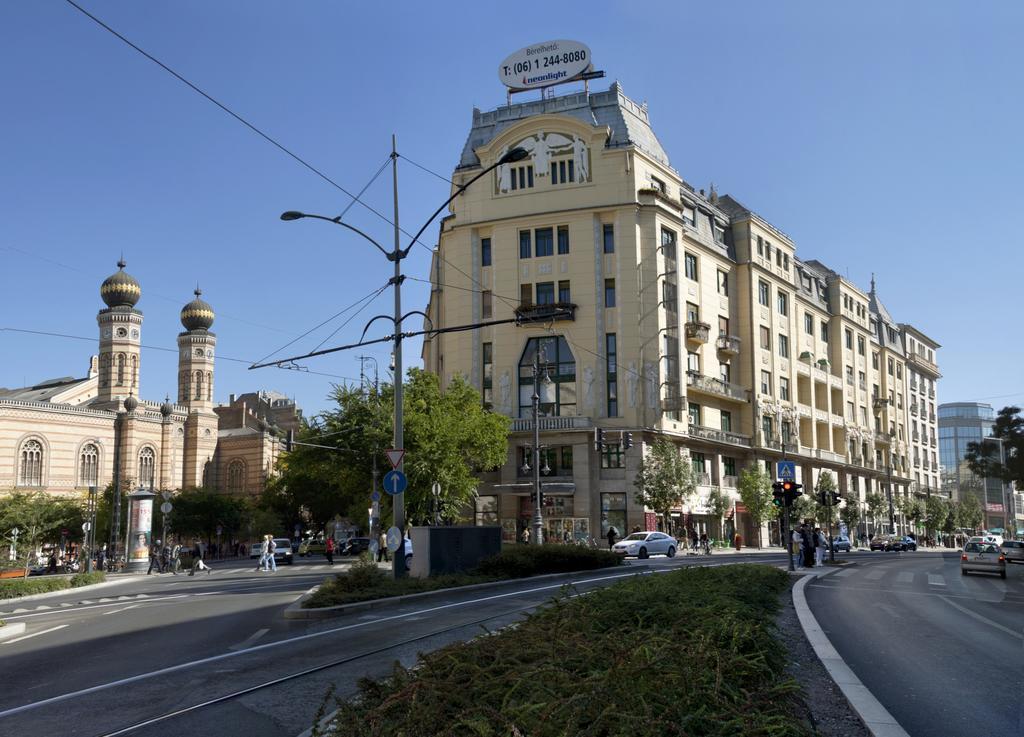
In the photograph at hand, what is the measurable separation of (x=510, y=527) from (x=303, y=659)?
4228cm

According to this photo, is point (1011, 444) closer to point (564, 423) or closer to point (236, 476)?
point (564, 423)

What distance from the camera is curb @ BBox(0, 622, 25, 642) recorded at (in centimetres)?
1461

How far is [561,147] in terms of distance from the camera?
54469 millimetres

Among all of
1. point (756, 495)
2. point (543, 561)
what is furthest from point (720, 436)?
point (543, 561)

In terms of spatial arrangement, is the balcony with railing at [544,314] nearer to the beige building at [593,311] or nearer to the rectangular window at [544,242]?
the beige building at [593,311]

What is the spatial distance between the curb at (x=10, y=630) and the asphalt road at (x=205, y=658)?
248 millimetres

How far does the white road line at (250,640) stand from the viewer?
12258mm

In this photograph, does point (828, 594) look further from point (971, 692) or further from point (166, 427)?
point (166, 427)

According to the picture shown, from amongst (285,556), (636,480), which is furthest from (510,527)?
(285,556)

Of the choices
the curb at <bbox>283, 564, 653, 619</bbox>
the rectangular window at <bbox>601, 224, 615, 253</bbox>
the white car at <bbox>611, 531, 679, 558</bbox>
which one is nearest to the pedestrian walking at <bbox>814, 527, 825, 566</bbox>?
the white car at <bbox>611, 531, 679, 558</bbox>

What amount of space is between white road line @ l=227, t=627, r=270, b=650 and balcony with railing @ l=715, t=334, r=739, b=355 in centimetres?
5024

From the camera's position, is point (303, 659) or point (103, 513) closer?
point (303, 659)

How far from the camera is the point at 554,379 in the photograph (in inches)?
2108

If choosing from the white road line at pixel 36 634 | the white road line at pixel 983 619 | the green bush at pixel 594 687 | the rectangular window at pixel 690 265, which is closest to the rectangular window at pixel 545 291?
the rectangular window at pixel 690 265
